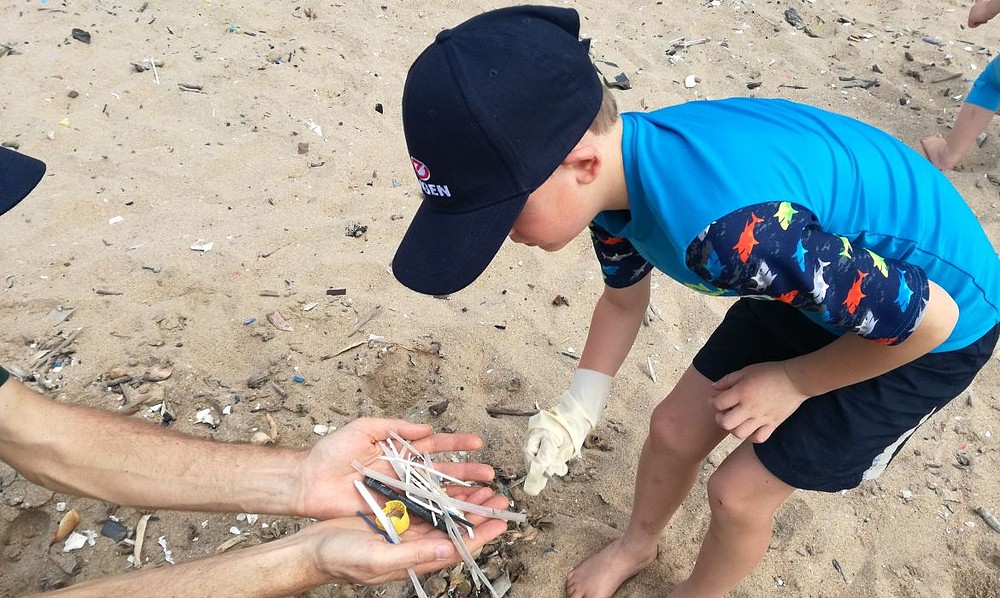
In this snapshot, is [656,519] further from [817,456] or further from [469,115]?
[469,115]

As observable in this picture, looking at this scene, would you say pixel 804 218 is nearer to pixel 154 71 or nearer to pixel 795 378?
pixel 795 378

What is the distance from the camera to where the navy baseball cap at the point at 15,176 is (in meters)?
1.87

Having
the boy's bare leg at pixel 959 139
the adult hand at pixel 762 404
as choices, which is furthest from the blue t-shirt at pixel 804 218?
the boy's bare leg at pixel 959 139

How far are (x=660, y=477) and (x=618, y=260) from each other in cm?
68

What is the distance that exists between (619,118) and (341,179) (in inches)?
97.0

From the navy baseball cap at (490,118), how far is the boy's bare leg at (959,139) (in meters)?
3.53

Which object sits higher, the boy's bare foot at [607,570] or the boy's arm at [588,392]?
the boy's arm at [588,392]

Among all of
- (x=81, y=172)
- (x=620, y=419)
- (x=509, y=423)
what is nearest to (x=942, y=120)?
(x=620, y=419)

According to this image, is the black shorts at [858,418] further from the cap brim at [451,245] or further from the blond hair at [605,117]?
the cap brim at [451,245]

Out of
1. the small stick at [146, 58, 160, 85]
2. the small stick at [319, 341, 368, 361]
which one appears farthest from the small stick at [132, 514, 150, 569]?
the small stick at [146, 58, 160, 85]

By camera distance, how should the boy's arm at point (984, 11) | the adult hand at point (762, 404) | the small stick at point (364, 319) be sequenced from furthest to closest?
the boy's arm at point (984, 11)
the small stick at point (364, 319)
the adult hand at point (762, 404)

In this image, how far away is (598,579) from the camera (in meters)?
2.43

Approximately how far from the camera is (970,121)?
Answer: 423 centimetres

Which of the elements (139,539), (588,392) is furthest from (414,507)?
(139,539)
